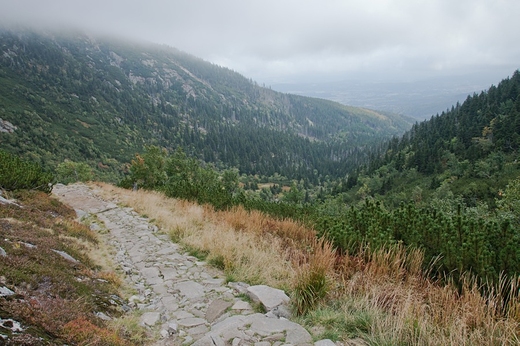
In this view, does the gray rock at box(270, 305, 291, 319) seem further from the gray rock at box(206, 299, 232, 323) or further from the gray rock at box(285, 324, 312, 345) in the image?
the gray rock at box(206, 299, 232, 323)

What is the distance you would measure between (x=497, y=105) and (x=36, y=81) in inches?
7749

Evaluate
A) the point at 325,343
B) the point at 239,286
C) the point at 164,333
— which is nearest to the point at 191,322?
the point at 164,333

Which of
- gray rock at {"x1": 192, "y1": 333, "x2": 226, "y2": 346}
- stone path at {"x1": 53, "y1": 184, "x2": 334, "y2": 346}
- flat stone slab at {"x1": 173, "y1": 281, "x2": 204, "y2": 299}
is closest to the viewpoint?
gray rock at {"x1": 192, "y1": 333, "x2": 226, "y2": 346}

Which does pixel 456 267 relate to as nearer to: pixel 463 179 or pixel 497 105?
pixel 463 179

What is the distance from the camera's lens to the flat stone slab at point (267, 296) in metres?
4.26

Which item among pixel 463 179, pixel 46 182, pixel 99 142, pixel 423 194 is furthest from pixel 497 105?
pixel 99 142

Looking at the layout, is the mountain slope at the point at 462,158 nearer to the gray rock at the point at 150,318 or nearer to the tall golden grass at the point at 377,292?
the tall golden grass at the point at 377,292

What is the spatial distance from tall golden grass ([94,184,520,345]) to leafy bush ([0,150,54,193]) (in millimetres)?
9065

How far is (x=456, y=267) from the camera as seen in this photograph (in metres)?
4.39

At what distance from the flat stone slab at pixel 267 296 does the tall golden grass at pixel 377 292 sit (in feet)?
0.76

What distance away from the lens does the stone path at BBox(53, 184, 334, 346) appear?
3494mm

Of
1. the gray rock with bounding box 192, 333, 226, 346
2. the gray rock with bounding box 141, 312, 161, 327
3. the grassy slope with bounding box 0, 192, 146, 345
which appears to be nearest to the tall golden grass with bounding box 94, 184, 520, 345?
the gray rock with bounding box 192, 333, 226, 346

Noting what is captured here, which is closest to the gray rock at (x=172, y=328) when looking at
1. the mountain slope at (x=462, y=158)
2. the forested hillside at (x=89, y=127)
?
the mountain slope at (x=462, y=158)

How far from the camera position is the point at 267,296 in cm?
449
